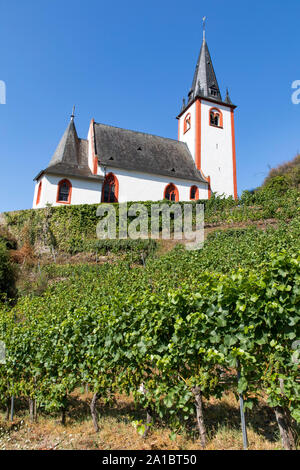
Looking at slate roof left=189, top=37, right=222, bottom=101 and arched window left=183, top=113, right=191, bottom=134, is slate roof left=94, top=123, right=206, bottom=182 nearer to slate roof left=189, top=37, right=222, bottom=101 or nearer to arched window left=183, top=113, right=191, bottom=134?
arched window left=183, top=113, right=191, bottom=134

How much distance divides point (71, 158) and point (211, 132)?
14243 mm

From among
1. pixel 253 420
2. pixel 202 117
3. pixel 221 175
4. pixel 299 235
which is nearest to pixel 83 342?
pixel 253 420

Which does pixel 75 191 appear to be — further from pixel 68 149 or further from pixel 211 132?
pixel 211 132

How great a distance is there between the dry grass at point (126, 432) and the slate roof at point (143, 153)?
1976 cm

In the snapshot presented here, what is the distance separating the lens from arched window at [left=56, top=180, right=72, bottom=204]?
20297mm

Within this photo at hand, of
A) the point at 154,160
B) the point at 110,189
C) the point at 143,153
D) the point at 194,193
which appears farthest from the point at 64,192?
the point at 194,193

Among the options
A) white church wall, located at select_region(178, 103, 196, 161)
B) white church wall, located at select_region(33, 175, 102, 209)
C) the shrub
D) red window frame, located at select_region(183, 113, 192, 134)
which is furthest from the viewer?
red window frame, located at select_region(183, 113, 192, 134)

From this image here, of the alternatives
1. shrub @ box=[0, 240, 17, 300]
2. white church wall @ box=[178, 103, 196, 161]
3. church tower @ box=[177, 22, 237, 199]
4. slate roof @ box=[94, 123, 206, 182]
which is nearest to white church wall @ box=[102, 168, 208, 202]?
slate roof @ box=[94, 123, 206, 182]

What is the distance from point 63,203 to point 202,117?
16.7 m

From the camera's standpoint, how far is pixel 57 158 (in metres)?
22.6

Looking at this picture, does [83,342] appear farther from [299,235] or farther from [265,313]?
[299,235]

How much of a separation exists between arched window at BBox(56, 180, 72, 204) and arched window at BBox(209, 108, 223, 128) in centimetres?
1657

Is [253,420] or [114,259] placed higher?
[114,259]

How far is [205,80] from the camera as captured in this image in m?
30.2
